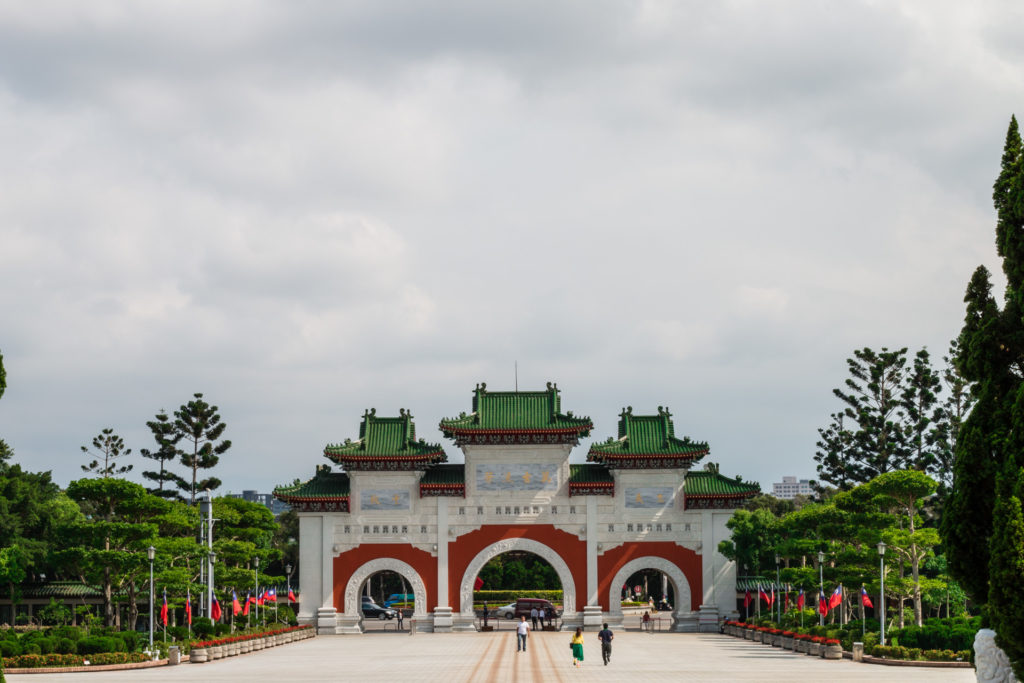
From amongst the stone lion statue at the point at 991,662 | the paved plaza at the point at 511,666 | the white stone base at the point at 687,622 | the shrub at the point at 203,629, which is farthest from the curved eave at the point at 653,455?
the stone lion statue at the point at 991,662

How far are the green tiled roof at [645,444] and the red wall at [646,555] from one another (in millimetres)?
4039

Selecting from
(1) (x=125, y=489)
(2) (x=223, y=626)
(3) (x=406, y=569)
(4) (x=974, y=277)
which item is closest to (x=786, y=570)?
(3) (x=406, y=569)

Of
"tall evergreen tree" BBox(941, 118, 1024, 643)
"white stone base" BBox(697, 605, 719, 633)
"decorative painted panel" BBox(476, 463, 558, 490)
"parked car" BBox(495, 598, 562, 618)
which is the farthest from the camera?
"parked car" BBox(495, 598, 562, 618)

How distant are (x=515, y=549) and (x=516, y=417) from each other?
242 inches

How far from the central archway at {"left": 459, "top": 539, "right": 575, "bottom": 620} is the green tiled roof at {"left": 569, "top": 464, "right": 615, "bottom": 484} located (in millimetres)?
3483

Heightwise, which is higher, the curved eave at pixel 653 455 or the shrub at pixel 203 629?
the curved eave at pixel 653 455

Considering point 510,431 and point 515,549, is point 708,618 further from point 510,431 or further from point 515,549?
point 510,431

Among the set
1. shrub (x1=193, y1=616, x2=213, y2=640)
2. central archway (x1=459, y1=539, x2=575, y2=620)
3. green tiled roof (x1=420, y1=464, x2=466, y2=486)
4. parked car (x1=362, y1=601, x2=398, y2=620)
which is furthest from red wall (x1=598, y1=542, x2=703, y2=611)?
parked car (x1=362, y1=601, x2=398, y2=620)

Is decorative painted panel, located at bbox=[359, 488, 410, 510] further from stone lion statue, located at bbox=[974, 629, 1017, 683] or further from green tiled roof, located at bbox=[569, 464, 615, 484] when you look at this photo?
stone lion statue, located at bbox=[974, 629, 1017, 683]

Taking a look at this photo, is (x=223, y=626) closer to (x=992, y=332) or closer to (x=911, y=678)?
(x=911, y=678)

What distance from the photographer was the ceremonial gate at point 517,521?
5266cm

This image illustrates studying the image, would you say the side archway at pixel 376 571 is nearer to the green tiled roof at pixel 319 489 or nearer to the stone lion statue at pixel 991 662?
the green tiled roof at pixel 319 489

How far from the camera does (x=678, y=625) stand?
174 ft

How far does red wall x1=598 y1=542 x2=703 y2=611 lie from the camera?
52781 mm
